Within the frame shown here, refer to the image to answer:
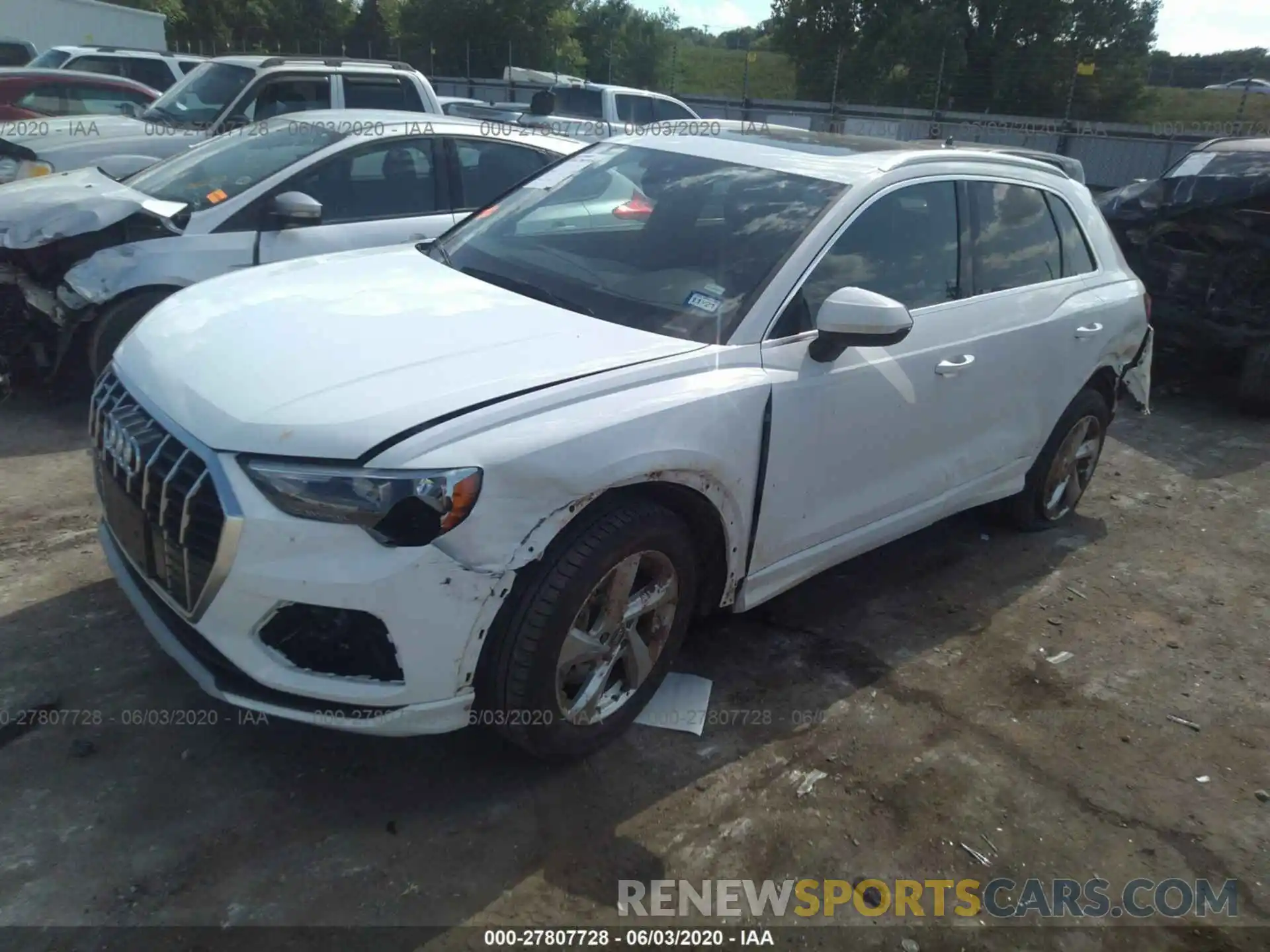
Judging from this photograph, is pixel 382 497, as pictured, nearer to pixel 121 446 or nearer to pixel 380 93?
pixel 121 446

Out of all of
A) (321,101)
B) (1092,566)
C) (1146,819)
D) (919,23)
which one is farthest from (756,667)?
(919,23)

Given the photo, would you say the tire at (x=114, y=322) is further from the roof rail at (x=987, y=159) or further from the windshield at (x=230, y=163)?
the roof rail at (x=987, y=159)

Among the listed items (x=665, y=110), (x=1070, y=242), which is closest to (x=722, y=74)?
(x=665, y=110)

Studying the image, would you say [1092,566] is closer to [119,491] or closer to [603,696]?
[603,696]

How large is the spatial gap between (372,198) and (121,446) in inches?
135

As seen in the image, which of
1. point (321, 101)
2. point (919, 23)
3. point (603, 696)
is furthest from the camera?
point (919, 23)

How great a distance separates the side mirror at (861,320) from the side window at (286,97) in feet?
23.6

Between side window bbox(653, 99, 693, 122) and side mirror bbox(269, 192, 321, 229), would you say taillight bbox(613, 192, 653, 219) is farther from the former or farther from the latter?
side window bbox(653, 99, 693, 122)

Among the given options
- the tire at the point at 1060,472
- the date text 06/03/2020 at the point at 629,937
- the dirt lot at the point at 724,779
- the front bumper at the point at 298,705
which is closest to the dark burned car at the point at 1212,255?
the tire at the point at 1060,472

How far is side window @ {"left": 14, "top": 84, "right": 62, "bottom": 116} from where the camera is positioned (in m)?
11.0

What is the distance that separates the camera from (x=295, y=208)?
5109 millimetres

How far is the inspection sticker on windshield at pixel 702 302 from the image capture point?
326 centimetres

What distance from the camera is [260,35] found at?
3897 cm

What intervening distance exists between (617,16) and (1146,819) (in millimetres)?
39203
